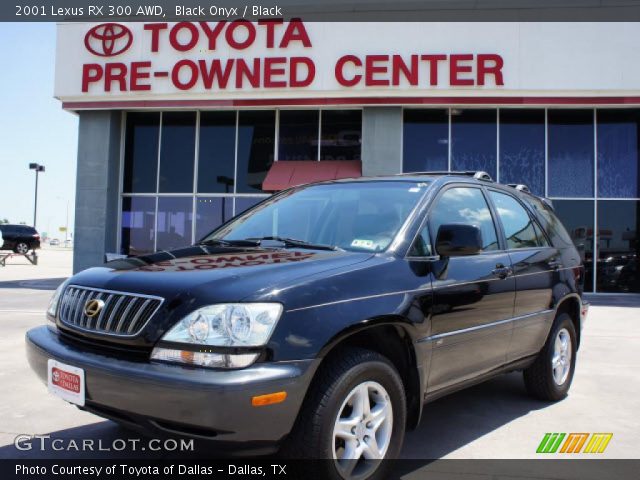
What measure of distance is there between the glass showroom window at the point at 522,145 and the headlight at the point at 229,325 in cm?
1366

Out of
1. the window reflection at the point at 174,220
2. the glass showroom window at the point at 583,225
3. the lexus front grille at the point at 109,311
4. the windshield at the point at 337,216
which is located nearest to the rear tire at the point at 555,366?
the windshield at the point at 337,216

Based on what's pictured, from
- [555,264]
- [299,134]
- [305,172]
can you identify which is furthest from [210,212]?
[555,264]

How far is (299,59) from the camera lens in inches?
575

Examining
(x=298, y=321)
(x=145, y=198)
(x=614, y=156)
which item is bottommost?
(x=298, y=321)

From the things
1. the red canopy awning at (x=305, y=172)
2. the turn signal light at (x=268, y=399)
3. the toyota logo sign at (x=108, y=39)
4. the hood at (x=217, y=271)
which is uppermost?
the toyota logo sign at (x=108, y=39)

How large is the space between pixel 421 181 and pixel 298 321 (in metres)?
1.69

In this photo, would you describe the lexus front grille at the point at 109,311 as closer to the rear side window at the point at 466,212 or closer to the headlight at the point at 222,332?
the headlight at the point at 222,332

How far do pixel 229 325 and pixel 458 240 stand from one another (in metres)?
1.45

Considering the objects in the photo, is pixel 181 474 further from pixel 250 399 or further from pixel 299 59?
pixel 299 59

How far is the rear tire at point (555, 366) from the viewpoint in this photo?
14.6ft

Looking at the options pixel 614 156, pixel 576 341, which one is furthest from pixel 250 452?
pixel 614 156

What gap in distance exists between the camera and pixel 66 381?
2.68 m

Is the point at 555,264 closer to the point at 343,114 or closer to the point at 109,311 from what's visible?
the point at 109,311

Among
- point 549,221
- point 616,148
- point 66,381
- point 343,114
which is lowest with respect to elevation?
point 66,381
